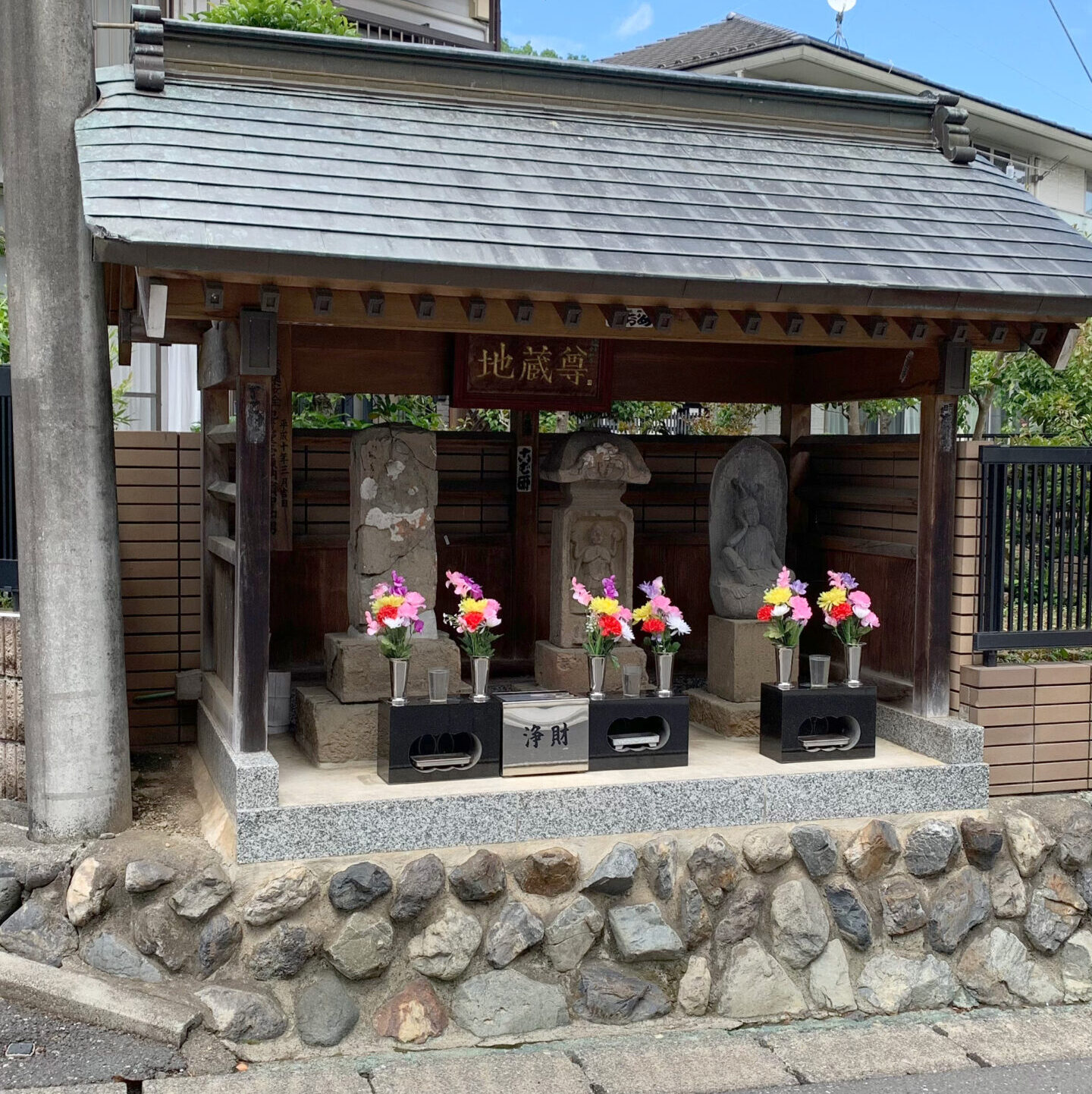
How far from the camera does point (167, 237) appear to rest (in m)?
5.14

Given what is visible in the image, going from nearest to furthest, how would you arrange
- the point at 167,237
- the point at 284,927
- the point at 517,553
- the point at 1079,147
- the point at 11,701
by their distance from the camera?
the point at 167,237 < the point at 284,927 < the point at 11,701 < the point at 517,553 < the point at 1079,147

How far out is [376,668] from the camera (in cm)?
685

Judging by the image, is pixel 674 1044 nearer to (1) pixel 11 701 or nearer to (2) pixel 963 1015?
(2) pixel 963 1015

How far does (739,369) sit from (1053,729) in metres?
3.16

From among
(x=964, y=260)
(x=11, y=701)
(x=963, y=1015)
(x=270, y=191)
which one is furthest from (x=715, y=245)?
(x=11, y=701)

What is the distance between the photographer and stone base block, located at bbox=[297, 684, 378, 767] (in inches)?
262

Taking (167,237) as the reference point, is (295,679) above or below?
below

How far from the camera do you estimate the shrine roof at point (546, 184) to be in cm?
555

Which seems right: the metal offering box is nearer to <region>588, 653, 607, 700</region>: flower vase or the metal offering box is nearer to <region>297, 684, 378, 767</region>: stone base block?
<region>588, 653, 607, 700</region>: flower vase

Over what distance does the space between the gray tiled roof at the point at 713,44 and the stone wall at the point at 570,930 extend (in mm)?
12368

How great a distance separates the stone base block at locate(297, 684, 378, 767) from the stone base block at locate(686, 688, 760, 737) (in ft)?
7.07

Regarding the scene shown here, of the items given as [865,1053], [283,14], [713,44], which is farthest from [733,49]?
[865,1053]

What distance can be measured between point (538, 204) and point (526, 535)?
285 centimetres

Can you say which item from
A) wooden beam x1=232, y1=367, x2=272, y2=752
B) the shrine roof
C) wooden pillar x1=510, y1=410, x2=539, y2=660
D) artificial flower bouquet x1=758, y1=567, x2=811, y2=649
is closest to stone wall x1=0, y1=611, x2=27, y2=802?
wooden beam x1=232, y1=367, x2=272, y2=752
